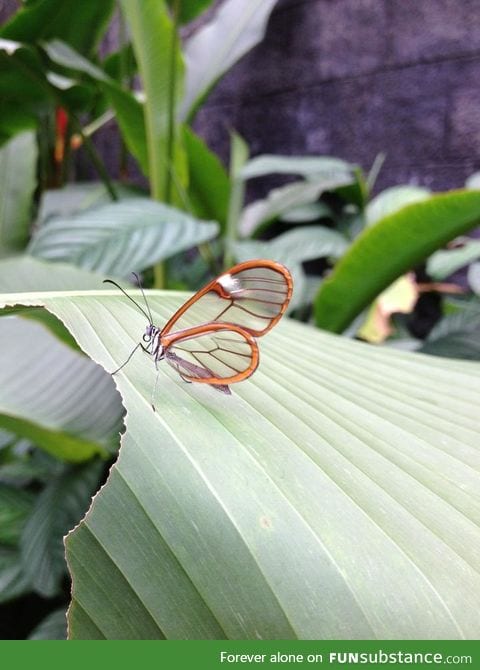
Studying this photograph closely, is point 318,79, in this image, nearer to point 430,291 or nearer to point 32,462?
point 430,291

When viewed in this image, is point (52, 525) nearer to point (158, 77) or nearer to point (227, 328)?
point (227, 328)

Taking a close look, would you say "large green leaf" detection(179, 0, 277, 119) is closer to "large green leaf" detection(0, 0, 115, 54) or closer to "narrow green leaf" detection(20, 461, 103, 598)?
"large green leaf" detection(0, 0, 115, 54)

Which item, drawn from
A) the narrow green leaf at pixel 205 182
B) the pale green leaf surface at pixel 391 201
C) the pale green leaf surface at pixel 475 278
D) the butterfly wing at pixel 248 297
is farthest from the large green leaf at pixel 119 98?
the butterfly wing at pixel 248 297

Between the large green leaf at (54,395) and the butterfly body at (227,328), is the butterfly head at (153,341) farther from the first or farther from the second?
the large green leaf at (54,395)

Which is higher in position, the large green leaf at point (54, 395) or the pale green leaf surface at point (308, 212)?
the pale green leaf surface at point (308, 212)

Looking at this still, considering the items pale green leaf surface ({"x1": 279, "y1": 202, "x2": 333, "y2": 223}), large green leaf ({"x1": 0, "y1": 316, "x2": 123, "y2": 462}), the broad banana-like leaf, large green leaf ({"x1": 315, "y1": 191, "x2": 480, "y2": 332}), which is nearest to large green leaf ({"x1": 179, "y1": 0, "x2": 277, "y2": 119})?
pale green leaf surface ({"x1": 279, "y1": 202, "x2": 333, "y2": 223})

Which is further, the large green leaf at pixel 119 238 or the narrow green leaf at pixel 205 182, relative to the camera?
the narrow green leaf at pixel 205 182
